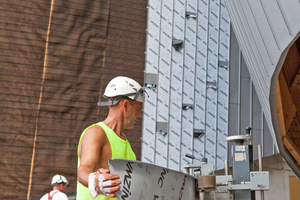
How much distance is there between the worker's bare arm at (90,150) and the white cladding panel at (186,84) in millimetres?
7104

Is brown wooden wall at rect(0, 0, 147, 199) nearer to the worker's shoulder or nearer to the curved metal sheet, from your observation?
the curved metal sheet

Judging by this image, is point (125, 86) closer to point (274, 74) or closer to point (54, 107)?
point (274, 74)

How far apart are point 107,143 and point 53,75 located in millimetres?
7188

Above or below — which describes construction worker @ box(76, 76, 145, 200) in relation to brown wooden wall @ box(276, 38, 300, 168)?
below

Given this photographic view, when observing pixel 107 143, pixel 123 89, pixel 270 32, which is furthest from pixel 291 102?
pixel 107 143

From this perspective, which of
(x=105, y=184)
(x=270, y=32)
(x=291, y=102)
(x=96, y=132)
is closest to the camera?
(x=105, y=184)

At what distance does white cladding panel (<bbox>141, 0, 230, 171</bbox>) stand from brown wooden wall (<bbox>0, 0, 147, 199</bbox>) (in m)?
0.52

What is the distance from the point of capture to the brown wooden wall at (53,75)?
827 cm

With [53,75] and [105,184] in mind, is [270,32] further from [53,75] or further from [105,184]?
[53,75]

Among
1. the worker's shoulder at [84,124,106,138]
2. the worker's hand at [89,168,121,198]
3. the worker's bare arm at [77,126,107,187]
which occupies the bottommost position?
the worker's hand at [89,168,121,198]

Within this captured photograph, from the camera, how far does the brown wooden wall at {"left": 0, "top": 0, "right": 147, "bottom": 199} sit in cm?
827

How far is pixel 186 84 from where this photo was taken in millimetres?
9727

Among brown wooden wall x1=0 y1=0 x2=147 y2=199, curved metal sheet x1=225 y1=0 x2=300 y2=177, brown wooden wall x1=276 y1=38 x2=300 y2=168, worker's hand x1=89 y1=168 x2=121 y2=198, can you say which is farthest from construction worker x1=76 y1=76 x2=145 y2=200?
brown wooden wall x1=0 y1=0 x2=147 y2=199

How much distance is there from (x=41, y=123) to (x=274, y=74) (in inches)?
232
